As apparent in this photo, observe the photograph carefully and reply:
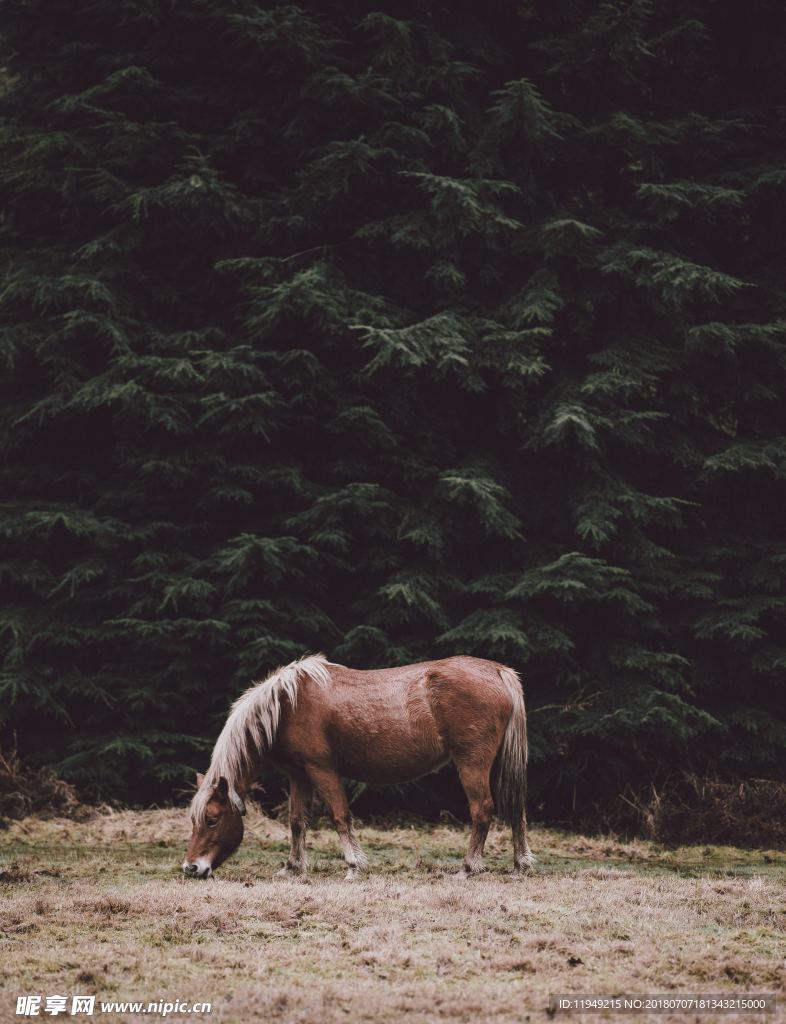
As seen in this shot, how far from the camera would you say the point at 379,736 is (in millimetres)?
8109

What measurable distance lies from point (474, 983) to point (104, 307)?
9.01 m

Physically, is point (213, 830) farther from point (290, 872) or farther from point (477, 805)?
point (477, 805)

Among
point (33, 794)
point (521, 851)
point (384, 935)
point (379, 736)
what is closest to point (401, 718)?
point (379, 736)

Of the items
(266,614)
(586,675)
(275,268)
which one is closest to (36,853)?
(266,614)

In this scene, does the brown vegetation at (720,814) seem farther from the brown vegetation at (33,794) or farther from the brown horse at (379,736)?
the brown vegetation at (33,794)

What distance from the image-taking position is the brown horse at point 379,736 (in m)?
7.94

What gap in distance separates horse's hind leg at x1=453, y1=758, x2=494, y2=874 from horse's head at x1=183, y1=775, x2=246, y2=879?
1.67 m

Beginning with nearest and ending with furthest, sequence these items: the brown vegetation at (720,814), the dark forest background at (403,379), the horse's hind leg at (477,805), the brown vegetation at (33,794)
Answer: the horse's hind leg at (477,805), the brown vegetation at (720,814), the brown vegetation at (33,794), the dark forest background at (403,379)

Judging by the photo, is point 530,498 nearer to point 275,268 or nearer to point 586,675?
point 586,675

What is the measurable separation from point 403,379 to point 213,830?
5.66m

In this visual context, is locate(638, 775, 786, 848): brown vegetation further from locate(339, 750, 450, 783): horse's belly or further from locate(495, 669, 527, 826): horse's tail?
locate(339, 750, 450, 783): horse's belly

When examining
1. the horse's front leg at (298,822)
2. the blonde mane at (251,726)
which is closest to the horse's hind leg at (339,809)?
the horse's front leg at (298,822)

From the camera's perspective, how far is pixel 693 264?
37.1 ft

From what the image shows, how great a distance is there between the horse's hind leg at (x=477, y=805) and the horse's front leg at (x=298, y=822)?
4.04ft
